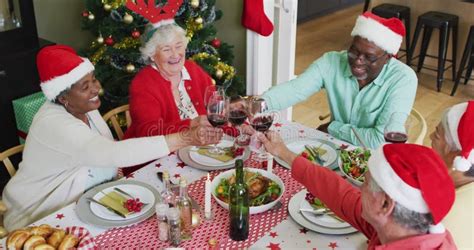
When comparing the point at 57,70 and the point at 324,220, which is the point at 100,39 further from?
the point at 324,220

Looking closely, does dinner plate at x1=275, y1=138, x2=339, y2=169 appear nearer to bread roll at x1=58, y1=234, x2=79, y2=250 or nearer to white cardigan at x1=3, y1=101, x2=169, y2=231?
white cardigan at x1=3, y1=101, x2=169, y2=231

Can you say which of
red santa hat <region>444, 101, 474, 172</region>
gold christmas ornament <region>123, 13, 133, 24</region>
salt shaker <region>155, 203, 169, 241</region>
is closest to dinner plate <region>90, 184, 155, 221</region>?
salt shaker <region>155, 203, 169, 241</region>

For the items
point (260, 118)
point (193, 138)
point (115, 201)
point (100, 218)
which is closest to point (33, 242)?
point (100, 218)

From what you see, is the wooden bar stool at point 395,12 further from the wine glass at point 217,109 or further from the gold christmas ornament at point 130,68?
the wine glass at point 217,109

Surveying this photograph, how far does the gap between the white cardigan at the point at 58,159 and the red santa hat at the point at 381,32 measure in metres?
1.11

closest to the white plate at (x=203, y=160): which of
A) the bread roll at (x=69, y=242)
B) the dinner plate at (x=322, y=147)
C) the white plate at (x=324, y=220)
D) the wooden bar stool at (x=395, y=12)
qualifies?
the dinner plate at (x=322, y=147)

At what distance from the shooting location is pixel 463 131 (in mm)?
1581

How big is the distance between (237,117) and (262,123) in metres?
0.16

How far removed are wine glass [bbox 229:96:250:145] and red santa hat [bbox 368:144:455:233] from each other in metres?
0.89

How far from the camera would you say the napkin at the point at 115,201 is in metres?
1.72

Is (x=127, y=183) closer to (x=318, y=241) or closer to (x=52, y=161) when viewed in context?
(x=52, y=161)

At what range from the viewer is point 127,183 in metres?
1.86

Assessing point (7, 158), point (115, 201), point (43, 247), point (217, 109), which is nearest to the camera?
point (43, 247)

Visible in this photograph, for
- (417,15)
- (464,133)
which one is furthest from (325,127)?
(417,15)
